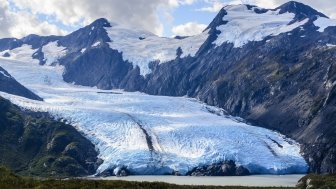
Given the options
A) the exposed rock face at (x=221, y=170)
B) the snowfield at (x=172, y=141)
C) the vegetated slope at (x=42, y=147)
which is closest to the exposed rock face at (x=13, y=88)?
the snowfield at (x=172, y=141)

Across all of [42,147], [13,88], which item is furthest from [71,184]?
[13,88]

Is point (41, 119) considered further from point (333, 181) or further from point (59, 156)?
point (333, 181)

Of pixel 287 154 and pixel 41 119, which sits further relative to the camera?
pixel 41 119

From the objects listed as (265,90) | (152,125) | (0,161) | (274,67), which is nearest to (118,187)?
(0,161)

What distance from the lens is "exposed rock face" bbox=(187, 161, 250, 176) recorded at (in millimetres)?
107500

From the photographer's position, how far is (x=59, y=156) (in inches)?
4513

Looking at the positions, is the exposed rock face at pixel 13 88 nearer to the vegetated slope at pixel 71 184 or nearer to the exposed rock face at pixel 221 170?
the exposed rock face at pixel 221 170

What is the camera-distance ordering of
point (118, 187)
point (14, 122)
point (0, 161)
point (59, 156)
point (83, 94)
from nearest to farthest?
point (118, 187) → point (0, 161) → point (59, 156) → point (14, 122) → point (83, 94)

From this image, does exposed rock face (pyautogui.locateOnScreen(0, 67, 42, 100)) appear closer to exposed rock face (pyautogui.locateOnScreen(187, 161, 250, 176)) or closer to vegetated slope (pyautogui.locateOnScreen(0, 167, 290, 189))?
exposed rock face (pyautogui.locateOnScreen(187, 161, 250, 176))

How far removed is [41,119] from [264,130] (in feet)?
165

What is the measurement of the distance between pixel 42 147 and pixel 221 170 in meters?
36.9

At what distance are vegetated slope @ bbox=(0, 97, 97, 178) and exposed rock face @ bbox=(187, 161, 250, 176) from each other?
19930 mm

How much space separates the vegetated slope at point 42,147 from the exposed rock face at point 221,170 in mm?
19930

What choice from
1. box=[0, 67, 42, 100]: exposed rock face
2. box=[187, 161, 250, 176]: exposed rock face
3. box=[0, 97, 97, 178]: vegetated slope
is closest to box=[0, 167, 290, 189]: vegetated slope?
box=[0, 97, 97, 178]: vegetated slope
